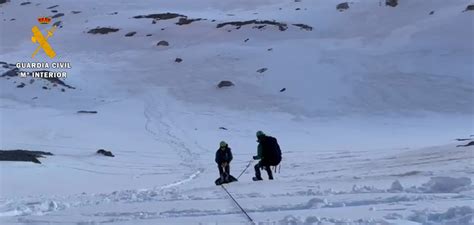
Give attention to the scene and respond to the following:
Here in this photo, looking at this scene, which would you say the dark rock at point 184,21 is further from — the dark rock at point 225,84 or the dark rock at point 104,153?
the dark rock at point 104,153

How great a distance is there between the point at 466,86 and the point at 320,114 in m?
9.45

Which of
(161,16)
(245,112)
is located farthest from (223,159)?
(161,16)

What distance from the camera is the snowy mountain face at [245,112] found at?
28.8 feet

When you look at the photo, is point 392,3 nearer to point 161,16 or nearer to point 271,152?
point 161,16

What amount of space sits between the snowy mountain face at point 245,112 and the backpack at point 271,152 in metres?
0.49

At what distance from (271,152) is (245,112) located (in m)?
20.5

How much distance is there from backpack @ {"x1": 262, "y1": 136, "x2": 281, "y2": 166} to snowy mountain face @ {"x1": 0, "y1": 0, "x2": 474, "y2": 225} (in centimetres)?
49

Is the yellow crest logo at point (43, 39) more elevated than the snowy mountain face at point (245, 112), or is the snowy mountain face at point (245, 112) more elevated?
the yellow crest logo at point (43, 39)

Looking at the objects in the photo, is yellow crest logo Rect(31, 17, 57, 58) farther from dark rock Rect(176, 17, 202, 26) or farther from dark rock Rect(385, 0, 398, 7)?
dark rock Rect(385, 0, 398, 7)

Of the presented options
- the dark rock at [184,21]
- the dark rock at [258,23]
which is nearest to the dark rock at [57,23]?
the dark rock at [184,21]

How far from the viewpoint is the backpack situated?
12336 millimetres

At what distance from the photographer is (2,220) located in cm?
819

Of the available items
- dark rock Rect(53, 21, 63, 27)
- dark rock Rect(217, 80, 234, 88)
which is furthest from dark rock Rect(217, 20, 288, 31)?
dark rock Rect(53, 21, 63, 27)

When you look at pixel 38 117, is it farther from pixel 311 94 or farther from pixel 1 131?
pixel 311 94
